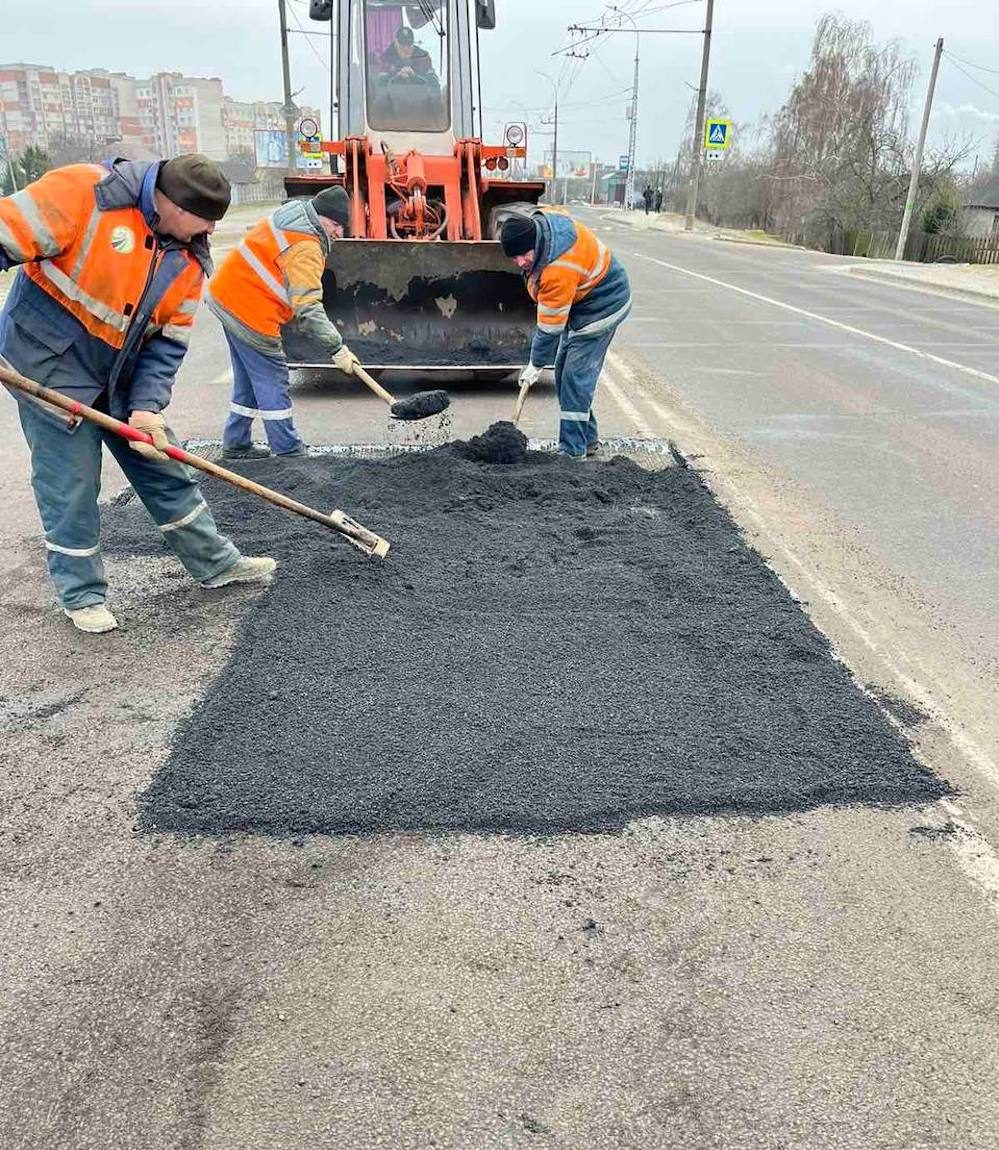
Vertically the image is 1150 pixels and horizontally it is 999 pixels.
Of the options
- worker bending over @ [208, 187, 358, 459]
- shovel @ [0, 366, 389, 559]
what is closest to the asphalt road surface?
shovel @ [0, 366, 389, 559]

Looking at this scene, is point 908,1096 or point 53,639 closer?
point 908,1096

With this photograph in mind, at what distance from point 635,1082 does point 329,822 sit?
1079mm

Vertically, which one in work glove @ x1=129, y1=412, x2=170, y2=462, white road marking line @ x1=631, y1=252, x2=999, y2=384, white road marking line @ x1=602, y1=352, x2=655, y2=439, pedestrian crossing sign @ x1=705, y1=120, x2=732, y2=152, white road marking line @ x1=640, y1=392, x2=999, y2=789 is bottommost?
white road marking line @ x1=602, y1=352, x2=655, y2=439

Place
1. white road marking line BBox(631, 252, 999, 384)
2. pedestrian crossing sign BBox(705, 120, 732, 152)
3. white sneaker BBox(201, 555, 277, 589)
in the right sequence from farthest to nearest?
1. pedestrian crossing sign BBox(705, 120, 732, 152)
2. white road marking line BBox(631, 252, 999, 384)
3. white sneaker BBox(201, 555, 277, 589)

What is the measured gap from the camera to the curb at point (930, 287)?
18.0 metres

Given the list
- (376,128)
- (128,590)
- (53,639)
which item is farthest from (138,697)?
(376,128)

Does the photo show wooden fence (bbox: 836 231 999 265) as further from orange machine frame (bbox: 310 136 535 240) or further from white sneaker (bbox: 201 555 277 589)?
Answer: white sneaker (bbox: 201 555 277 589)

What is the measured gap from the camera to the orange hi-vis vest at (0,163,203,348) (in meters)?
3.23

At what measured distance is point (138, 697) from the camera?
3340 mm

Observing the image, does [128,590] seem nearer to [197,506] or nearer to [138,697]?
[197,506]

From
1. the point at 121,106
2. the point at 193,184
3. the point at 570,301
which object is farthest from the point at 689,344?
the point at 121,106

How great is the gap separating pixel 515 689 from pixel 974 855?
1454 millimetres

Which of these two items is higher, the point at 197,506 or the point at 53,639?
the point at 197,506

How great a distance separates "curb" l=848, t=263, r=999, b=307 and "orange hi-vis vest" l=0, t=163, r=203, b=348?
17292 millimetres
